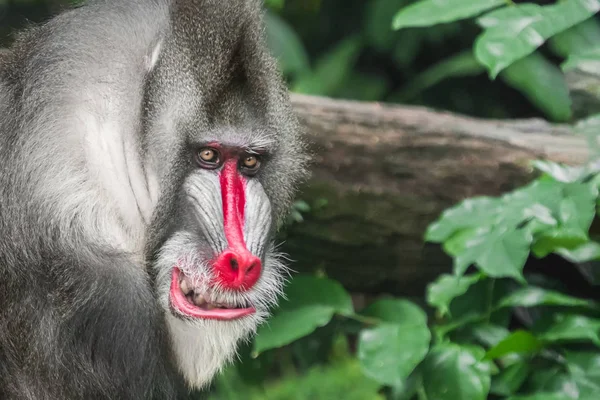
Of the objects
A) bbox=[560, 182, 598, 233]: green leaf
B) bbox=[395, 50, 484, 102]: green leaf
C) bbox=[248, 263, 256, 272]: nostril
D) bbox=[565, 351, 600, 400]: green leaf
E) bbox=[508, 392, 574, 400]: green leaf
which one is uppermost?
bbox=[248, 263, 256, 272]: nostril

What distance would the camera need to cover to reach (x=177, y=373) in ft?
11.4

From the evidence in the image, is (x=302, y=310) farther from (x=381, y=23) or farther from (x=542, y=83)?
(x=381, y=23)

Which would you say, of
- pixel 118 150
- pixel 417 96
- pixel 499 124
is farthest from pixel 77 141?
pixel 417 96

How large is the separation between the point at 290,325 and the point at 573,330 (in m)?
1.17

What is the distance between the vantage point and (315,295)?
4.20 meters

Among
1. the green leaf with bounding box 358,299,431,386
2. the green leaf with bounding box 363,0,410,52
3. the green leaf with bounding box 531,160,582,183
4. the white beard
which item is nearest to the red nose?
the white beard

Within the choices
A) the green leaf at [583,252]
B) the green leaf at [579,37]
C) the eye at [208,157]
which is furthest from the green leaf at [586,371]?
the green leaf at [579,37]

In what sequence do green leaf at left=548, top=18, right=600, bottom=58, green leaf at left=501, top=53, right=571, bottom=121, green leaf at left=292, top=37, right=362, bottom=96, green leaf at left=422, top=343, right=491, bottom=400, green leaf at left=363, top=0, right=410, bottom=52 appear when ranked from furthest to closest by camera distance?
green leaf at left=363, top=0, right=410, bottom=52 < green leaf at left=292, top=37, right=362, bottom=96 < green leaf at left=501, top=53, right=571, bottom=121 < green leaf at left=548, top=18, right=600, bottom=58 < green leaf at left=422, top=343, right=491, bottom=400

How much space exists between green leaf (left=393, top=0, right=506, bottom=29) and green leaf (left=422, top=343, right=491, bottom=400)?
1.31 meters

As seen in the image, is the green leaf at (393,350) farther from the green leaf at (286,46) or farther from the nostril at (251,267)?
the green leaf at (286,46)

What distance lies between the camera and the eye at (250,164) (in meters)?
3.46

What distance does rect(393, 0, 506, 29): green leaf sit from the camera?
3562 mm

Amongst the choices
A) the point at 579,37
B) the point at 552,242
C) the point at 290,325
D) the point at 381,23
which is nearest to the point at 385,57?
the point at 381,23

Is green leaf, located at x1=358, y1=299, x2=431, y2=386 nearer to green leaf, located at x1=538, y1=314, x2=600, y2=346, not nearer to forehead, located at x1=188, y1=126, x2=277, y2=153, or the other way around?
green leaf, located at x1=538, y1=314, x2=600, y2=346
